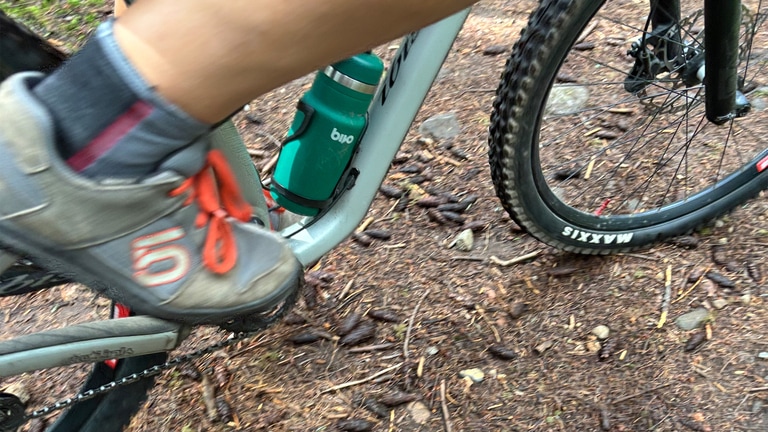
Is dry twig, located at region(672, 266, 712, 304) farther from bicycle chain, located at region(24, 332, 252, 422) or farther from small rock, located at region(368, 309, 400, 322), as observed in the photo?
bicycle chain, located at region(24, 332, 252, 422)

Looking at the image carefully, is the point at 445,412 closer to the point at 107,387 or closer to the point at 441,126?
the point at 107,387

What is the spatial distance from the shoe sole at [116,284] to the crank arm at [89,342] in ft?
0.17

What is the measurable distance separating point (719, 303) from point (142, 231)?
54.7 inches

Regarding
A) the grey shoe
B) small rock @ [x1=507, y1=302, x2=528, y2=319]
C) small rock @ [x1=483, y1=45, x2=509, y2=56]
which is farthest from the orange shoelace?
small rock @ [x1=483, y1=45, x2=509, y2=56]

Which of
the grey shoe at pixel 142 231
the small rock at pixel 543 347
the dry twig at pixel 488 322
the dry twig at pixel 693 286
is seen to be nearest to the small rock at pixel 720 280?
the dry twig at pixel 693 286

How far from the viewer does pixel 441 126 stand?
6.84 feet

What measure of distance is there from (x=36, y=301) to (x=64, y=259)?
1078 millimetres

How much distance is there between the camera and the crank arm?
3.04 ft

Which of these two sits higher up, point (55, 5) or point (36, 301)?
point (55, 5)

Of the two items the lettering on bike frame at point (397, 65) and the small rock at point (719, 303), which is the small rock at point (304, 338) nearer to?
the lettering on bike frame at point (397, 65)

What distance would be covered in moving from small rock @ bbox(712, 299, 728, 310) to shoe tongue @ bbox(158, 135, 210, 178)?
133cm

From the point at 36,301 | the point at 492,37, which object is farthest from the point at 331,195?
→ the point at 492,37

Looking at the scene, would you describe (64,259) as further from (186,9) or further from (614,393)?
(614,393)

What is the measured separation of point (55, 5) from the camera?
250 cm
